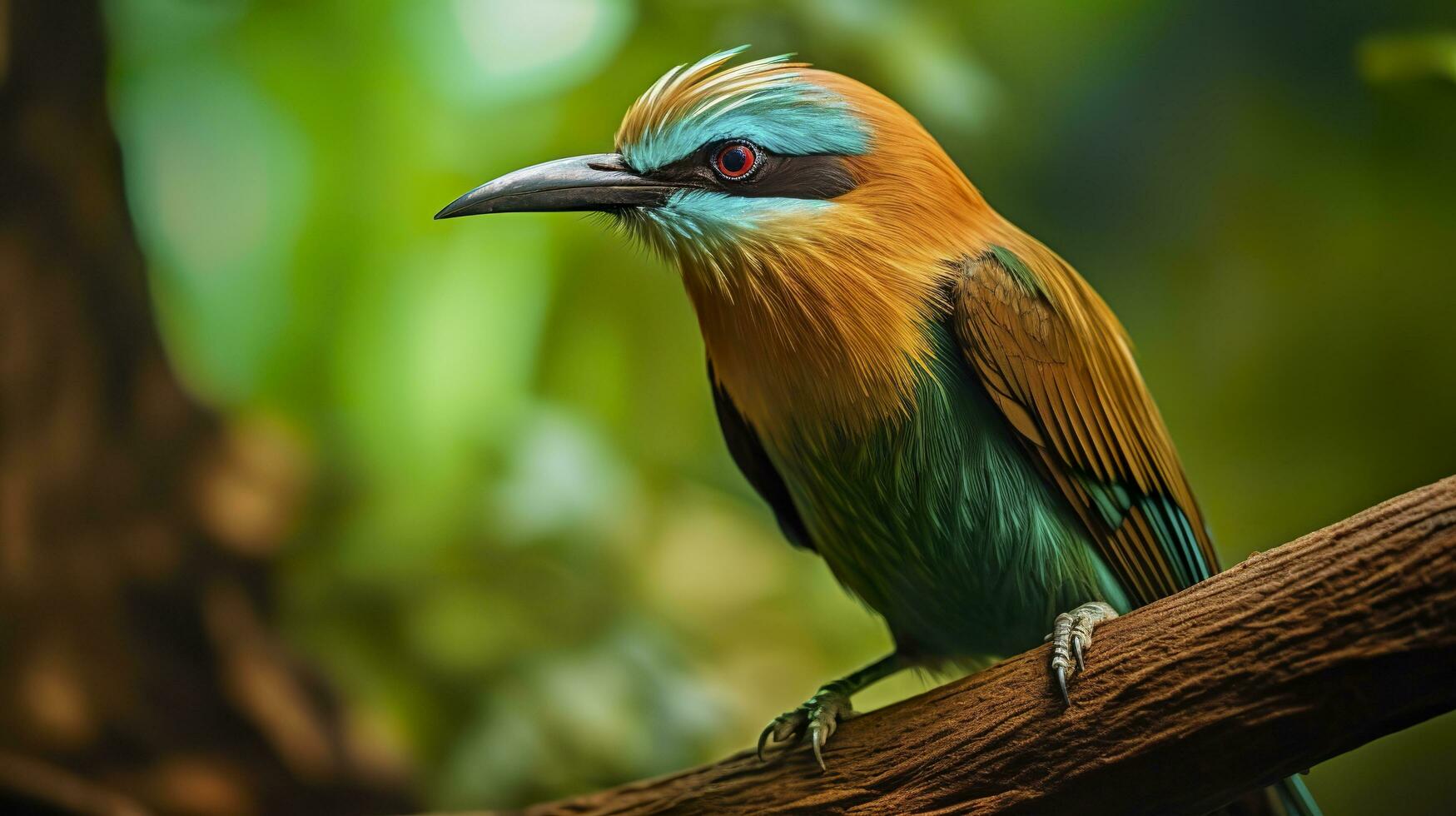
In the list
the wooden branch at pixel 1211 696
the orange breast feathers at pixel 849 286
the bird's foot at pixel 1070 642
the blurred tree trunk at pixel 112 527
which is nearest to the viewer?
the wooden branch at pixel 1211 696

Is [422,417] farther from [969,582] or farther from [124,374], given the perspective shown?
[969,582]

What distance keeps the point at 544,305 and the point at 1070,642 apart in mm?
2109

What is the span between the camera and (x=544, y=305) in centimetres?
341

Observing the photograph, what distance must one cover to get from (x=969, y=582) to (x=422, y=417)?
1.96m

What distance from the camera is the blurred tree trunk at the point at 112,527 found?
338 cm

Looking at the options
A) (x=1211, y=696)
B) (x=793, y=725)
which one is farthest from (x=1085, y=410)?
(x=793, y=725)

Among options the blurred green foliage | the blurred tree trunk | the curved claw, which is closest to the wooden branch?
the curved claw

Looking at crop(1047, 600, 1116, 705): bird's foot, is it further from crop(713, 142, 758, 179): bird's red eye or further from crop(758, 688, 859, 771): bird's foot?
crop(713, 142, 758, 179): bird's red eye

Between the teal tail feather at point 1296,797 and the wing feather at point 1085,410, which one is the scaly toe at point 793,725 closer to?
the wing feather at point 1085,410

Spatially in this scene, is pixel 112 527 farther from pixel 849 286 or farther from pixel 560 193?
pixel 849 286

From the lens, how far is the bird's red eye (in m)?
1.98

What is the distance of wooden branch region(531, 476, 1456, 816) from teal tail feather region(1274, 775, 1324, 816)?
1.88 ft

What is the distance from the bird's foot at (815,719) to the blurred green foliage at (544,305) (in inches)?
48.9

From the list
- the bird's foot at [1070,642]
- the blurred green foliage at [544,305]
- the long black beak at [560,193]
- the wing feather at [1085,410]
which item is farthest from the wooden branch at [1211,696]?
the blurred green foliage at [544,305]
